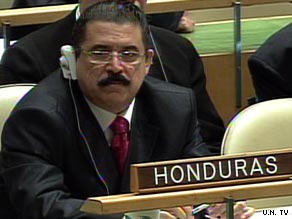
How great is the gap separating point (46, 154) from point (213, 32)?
149 centimetres

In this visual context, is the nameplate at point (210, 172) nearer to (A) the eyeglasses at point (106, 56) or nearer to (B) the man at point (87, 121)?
(B) the man at point (87, 121)

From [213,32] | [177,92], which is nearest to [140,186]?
[177,92]

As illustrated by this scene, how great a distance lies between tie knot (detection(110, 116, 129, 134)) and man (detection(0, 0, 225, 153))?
16.4 inches

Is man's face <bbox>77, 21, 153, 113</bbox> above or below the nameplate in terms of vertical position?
above

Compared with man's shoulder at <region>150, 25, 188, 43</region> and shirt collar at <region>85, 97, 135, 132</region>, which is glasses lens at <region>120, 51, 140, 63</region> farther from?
man's shoulder at <region>150, 25, 188, 43</region>

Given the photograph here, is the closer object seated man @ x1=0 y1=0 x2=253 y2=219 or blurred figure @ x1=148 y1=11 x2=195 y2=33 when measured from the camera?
seated man @ x1=0 y1=0 x2=253 y2=219

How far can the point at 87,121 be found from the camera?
1938 millimetres

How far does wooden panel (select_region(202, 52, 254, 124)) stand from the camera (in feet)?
9.86

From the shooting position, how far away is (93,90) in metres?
1.94

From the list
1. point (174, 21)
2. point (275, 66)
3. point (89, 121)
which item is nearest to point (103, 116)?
point (89, 121)

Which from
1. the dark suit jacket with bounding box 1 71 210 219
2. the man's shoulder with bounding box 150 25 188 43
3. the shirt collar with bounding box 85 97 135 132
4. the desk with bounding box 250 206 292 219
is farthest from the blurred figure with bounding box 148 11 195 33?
the desk with bounding box 250 206 292 219

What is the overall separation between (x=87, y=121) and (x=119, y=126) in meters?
0.08

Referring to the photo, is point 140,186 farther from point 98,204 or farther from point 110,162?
point 110,162

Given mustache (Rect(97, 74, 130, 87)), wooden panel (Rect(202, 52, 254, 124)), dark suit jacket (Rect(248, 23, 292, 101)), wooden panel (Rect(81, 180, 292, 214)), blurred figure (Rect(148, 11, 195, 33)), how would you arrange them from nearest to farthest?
wooden panel (Rect(81, 180, 292, 214)) → mustache (Rect(97, 74, 130, 87)) → dark suit jacket (Rect(248, 23, 292, 101)) → wooden panel (Rect(202, 52, 254, 124)) → blurred figure (Rect(148, 11, 195, 33))
